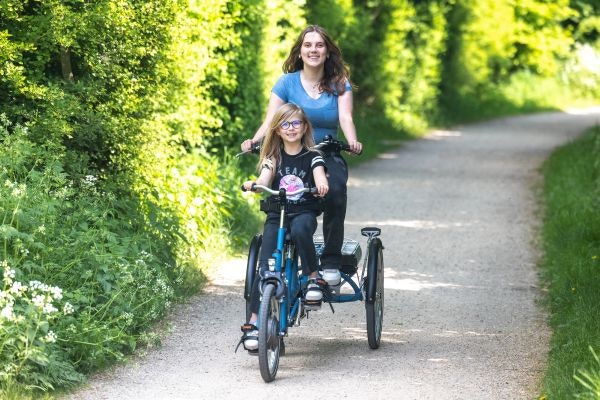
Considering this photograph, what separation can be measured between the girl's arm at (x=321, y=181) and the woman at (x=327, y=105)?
0.28 metres

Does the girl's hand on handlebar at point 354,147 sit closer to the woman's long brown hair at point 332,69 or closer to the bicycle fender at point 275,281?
the woman's long brown hair at point 332,69

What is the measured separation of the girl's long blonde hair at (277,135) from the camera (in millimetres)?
7156

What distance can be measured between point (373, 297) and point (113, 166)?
272 cm

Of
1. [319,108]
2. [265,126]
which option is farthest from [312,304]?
[319,108]

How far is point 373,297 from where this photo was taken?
290 inches

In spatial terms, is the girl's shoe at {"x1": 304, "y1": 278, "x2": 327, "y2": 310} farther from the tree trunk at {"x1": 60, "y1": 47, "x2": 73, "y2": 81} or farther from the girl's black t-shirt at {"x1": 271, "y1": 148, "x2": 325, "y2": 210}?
the tree trunk at {"x1": 60, "y1": 47, "x2": 73, "y2": 81}

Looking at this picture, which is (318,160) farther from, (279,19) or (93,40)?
(279,19)

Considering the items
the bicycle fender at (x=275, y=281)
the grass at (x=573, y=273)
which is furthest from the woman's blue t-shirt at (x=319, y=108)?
the grass at (x=573, y=273)

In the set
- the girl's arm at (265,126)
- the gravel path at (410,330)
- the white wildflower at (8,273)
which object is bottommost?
the gravel path at (410,330)

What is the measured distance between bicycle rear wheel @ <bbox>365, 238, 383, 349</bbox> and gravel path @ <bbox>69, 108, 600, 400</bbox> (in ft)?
0.43

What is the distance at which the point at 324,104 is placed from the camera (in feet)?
25.1

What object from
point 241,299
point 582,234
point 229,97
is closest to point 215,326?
point 241,299

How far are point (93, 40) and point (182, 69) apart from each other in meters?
1.84

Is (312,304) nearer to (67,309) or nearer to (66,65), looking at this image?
(67,309)
